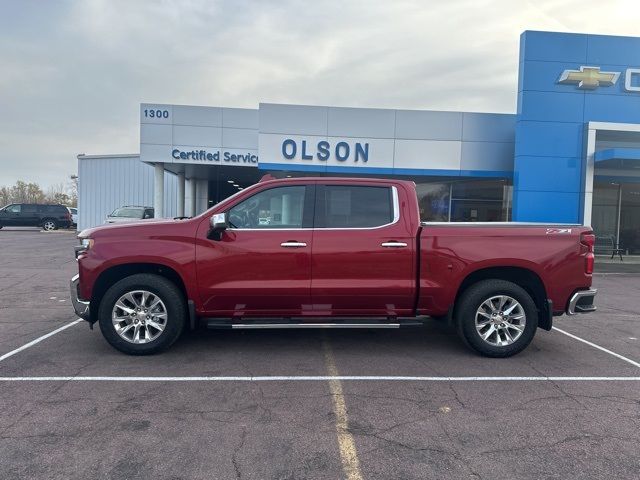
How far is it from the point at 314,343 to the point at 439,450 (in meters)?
2.79

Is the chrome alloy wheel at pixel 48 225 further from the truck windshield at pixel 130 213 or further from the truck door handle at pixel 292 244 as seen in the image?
the truck door handle at pixel 292 244

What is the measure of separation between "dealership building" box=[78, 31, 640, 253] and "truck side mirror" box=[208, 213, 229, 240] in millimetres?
11949

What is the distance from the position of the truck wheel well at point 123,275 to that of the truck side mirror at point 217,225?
2.07 ft

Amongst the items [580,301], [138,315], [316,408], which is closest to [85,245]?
[138,315]

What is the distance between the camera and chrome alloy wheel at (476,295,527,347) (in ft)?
18.4

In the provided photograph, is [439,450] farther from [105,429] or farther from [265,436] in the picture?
[105,429]

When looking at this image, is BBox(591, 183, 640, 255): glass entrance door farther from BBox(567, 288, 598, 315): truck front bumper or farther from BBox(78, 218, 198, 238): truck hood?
BBox(78, 218, 198, 238): truck hood

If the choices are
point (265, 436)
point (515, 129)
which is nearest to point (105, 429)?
point (265, 436)

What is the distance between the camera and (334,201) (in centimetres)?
571

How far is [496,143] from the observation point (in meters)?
17.4

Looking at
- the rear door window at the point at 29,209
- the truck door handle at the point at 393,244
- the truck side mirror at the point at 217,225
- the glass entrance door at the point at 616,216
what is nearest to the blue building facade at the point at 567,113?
the glass entrance door at the point at 616,216

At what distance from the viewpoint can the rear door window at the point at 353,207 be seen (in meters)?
5.63

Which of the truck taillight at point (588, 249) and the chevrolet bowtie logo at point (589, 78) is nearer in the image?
the truck taillight at point (588, 249)

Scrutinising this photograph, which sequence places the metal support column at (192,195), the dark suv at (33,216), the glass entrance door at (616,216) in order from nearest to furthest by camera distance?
the glass entrance door at (616,216), the metal support column at (192,195), the dark suv at (33,216)
